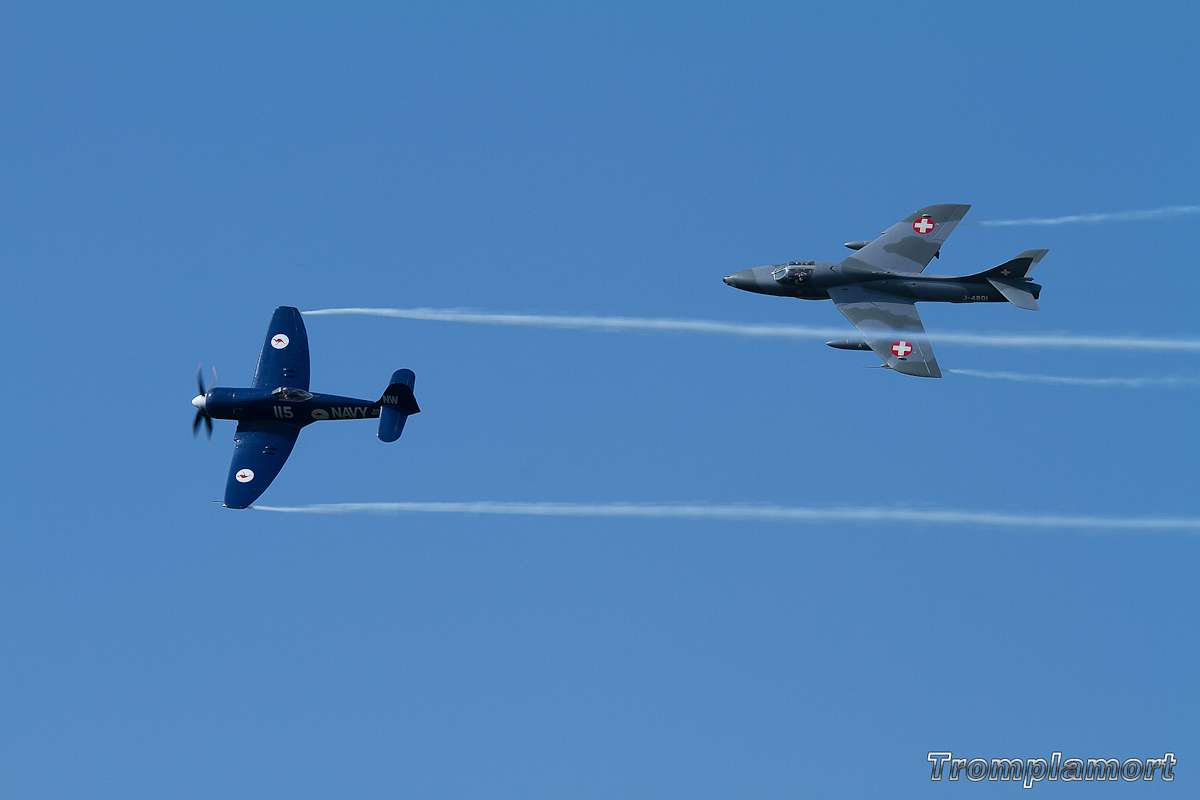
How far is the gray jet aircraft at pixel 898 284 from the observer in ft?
163

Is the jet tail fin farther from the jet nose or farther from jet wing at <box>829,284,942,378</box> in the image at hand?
jet wing at <box>829,284,942,378</box>

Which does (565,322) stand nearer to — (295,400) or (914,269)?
(295,400)

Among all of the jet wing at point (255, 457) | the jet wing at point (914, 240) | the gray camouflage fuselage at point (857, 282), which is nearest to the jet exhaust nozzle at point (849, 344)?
the gray camouflage fuselage at point (857, 282)

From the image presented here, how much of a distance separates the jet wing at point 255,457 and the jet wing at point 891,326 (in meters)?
21.6

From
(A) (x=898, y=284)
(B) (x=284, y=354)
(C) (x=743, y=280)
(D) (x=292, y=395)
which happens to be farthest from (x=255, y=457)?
(A) (x=898, y=284)

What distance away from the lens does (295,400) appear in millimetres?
50938

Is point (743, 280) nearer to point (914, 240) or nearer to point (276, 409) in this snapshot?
point (914, 240)

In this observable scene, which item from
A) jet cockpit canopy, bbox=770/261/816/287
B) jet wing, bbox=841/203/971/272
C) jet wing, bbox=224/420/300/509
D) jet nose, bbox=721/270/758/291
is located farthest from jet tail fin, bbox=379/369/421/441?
jet wing, bbox=841/203/971/272

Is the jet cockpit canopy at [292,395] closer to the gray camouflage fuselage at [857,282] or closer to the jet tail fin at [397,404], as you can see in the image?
the jet tail fin at [397,404]

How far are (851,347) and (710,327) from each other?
546 centimetres

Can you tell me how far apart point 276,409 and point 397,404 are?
186 inches

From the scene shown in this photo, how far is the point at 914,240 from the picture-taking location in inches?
2109

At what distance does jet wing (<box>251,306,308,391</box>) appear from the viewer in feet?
171

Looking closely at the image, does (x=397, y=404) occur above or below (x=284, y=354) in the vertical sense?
below
